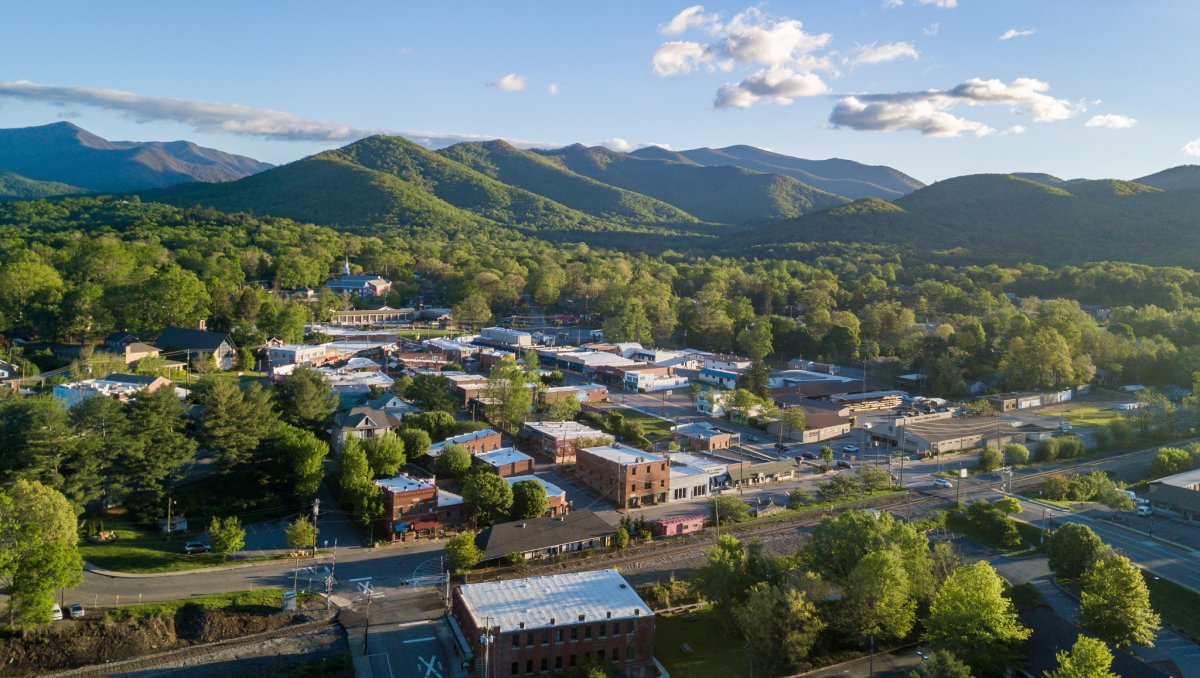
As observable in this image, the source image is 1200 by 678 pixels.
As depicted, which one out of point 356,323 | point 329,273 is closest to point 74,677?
point 356,323

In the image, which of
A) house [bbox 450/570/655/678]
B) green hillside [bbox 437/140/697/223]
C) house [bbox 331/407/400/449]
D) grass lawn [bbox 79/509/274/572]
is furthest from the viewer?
green hillside [bbox 437/140/697/223]

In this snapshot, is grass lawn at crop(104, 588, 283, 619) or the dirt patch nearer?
the dirt patch

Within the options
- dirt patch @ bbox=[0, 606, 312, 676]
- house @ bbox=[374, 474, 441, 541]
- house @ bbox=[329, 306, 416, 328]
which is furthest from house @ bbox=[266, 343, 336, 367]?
dirt patch @ bbox=[0, 606, 312, 676]

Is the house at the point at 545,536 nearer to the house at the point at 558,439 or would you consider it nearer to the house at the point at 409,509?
the house at the point at 409,509

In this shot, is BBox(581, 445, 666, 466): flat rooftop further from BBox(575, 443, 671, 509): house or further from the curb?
the curb

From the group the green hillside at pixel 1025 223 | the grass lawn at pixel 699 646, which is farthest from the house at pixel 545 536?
the green hillside at pixel 1025 223

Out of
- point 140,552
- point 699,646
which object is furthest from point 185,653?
point 699,646

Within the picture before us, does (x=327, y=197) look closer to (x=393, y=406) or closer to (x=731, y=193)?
(x=393, y=406)
